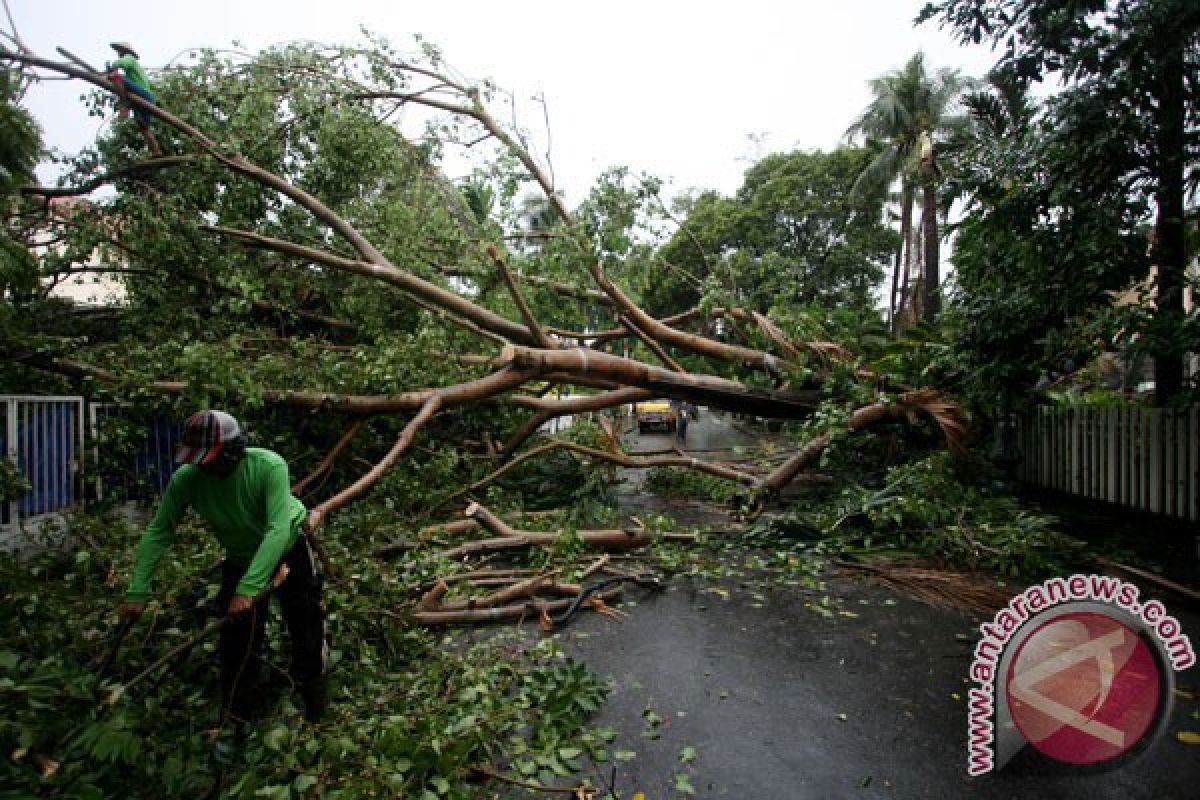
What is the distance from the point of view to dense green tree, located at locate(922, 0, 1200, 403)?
336cm

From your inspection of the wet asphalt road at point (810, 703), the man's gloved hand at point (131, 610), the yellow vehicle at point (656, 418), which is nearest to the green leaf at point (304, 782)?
the man's gloved hand at point (131, 610)

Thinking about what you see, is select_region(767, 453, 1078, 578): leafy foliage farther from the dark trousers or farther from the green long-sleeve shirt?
the green long-sleeve shirt

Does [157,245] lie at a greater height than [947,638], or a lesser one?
greater

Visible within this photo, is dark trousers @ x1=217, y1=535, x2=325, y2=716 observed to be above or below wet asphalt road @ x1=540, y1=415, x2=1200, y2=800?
above

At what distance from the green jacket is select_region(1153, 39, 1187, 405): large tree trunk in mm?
8159

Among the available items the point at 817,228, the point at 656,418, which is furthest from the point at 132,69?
the point at 817,228

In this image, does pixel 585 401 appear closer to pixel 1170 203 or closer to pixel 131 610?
pixel 131 610

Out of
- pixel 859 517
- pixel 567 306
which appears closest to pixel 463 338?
pixel 567 306

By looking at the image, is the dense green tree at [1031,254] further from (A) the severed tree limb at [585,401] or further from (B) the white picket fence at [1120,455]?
(A) the severed tree limb at [585,401]

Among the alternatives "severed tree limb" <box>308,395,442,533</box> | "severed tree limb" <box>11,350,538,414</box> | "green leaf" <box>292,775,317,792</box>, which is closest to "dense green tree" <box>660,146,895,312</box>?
"severed tree limb" <box>11,350,538,414</box>

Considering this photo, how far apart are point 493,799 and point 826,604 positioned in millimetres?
2826

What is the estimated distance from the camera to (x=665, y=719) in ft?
9.20

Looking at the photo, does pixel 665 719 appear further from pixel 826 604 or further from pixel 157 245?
pixel 157 245

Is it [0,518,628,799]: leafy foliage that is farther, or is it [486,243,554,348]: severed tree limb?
[486,243,554,348]: severed tree limb
